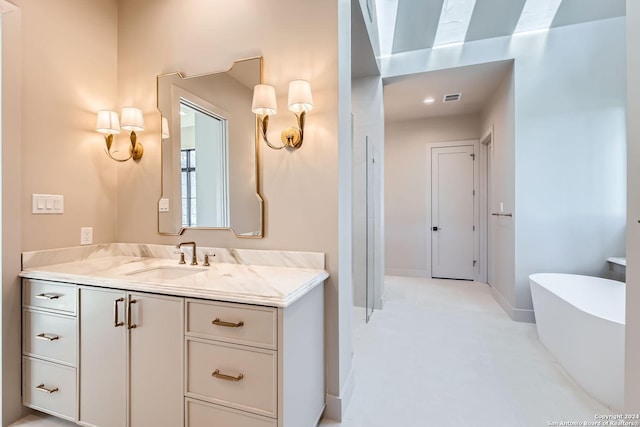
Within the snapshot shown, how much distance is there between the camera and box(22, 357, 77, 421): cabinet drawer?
5.30ft

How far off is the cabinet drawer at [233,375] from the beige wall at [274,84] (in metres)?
0.56

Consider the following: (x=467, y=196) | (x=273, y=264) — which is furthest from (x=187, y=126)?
(x=467, y=196)

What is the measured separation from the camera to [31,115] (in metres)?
1.76

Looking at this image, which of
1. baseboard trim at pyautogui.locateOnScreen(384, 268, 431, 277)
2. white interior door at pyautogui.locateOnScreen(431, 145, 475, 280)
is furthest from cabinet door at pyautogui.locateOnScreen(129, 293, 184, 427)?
white interior door at pyautogui.locateOnScreen(431, 145, 475, 280)

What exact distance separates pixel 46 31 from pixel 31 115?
545 mm

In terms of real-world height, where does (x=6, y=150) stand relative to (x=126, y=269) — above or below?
above

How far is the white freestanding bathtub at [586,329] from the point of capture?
1.76 meters

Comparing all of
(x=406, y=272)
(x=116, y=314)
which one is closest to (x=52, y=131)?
(x=116, y=314)

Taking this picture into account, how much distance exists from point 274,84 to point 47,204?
62.4 inches

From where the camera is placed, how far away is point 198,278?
5.08 feet

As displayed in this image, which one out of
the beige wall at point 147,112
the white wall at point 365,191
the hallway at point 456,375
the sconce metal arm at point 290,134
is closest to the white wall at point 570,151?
the hallway at point 456,375

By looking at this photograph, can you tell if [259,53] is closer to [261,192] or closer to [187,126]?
[187,126]

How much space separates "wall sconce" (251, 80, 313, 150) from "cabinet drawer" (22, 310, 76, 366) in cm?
150

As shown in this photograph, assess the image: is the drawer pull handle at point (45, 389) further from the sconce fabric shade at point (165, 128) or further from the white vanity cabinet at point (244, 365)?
the sconce fabric shade at point (165, 128)
